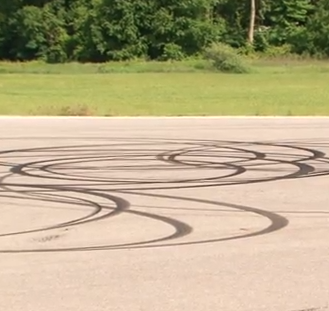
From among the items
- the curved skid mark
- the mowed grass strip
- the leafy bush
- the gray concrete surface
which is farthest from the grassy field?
the gray concrete surface

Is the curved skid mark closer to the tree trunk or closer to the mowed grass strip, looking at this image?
the mowed grass strip

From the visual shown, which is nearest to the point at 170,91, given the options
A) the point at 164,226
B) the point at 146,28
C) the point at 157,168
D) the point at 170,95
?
the point at 170,95

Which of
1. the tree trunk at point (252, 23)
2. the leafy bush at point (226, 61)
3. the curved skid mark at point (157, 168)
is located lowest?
the leafy bush at point (226, 61)

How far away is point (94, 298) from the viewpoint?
8.71m

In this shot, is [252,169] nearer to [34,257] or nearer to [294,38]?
[34,257]

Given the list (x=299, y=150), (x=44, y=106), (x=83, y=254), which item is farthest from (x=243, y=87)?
(x=83, y=254)

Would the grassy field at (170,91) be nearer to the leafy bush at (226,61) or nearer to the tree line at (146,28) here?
the leafy bush at (226,61)

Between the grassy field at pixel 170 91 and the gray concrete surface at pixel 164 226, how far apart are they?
14.9 metres

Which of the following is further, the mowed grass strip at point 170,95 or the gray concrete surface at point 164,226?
the mowed grass strip at point 170,95

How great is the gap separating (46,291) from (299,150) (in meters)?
14.5

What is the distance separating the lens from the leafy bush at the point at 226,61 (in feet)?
245

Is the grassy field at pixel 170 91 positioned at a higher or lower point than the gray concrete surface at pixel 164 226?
lower

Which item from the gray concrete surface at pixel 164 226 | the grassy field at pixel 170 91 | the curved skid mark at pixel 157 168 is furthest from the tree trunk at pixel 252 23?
the gray concrete surface at pixel 164 226

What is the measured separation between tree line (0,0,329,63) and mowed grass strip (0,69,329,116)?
68.2ft
